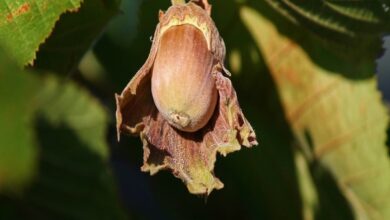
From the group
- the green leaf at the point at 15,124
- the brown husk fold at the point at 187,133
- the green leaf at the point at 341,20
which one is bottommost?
the green leaf at the point at 341,20

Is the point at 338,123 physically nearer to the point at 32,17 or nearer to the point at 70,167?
the point at 70,167

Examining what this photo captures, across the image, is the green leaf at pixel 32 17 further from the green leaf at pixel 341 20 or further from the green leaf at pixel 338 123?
the green leaf at pixel 338 123

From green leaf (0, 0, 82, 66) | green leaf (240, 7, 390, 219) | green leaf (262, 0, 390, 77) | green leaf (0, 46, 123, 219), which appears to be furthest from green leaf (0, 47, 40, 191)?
green leaf (240, 7, 390, 219)

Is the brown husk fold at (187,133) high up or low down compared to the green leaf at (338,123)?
up

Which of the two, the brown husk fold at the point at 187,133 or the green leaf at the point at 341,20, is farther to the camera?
the green leaf at the point at 341,20

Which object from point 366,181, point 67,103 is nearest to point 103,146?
point 67,103

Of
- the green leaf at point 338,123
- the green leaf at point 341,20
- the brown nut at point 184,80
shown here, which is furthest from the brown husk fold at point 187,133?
the green leaf at point 338,123

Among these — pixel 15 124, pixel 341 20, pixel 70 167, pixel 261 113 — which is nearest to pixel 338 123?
pixel 261 113
